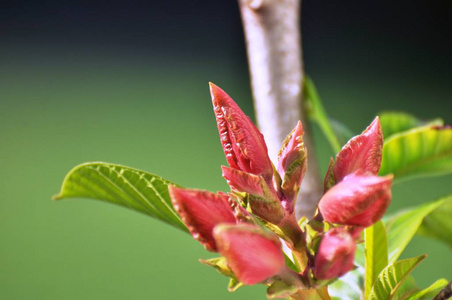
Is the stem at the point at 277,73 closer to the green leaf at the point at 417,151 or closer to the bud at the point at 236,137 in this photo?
the green leaf at the point at 417,151

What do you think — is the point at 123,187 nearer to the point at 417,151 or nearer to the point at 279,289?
the point at 279,289

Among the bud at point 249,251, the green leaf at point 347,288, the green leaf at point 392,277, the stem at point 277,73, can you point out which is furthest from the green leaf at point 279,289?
the stem at point 277,73

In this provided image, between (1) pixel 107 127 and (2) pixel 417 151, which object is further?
(1) pixel 107 127

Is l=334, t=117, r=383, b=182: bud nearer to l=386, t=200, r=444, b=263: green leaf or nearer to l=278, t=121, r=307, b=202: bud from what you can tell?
l=278, t=121, r=307, b=202: bud

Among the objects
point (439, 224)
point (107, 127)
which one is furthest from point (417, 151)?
point (107, 127)

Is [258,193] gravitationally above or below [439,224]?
above

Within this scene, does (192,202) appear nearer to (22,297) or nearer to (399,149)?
(399,149)

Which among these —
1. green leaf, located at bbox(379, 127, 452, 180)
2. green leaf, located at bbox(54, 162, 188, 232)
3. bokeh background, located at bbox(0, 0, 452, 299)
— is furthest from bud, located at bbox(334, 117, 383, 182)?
bokeh background, located at bbox(0, 0, 452, 299)
